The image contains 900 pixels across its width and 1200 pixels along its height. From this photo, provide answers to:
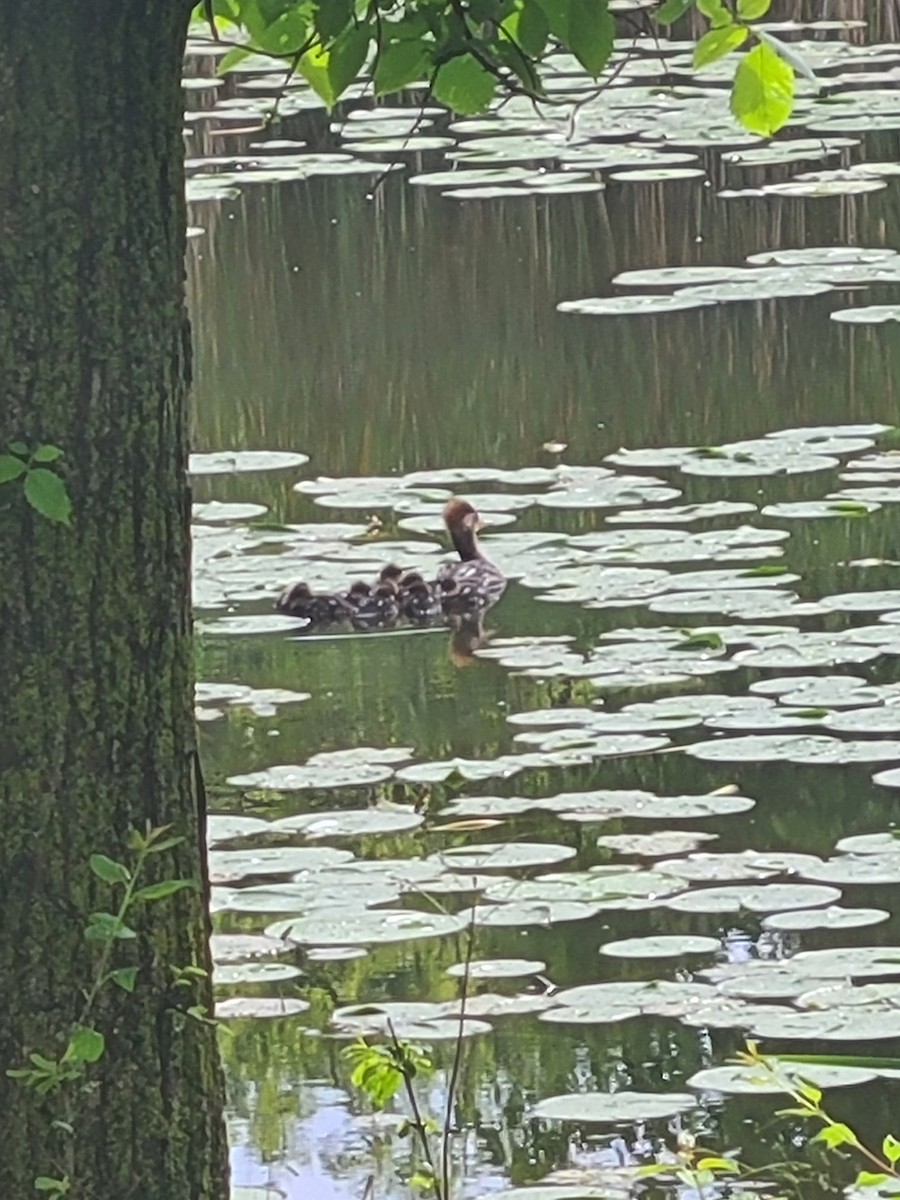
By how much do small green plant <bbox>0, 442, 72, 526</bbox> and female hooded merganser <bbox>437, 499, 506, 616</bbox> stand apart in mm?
4572

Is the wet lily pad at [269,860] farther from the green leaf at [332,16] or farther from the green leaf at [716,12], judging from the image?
the green leaf at [332,16]

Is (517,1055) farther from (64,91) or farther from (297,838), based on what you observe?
(64,91)

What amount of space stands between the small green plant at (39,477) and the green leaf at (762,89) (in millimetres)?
843

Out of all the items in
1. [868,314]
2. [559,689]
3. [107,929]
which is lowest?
[559,689]

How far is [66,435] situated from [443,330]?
8391 mm

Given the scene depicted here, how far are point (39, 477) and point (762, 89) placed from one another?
0.91 meters

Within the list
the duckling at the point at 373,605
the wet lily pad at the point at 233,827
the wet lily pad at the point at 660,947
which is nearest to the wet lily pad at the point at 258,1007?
the wet lily pad at the point at 660,947

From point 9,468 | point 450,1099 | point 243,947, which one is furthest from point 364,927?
point 9,468

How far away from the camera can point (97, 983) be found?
9.39 ft

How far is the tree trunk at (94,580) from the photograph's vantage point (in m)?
2.85

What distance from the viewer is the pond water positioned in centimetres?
470

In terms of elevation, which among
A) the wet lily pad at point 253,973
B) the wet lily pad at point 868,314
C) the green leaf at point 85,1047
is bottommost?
the wet lily pad at point 253,973

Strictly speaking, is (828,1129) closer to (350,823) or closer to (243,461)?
(350,823)

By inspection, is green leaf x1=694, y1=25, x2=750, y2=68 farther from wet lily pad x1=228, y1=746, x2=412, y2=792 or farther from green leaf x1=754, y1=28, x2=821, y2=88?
wet lily pad x1=228, y1=746, x2=412, y2=792
